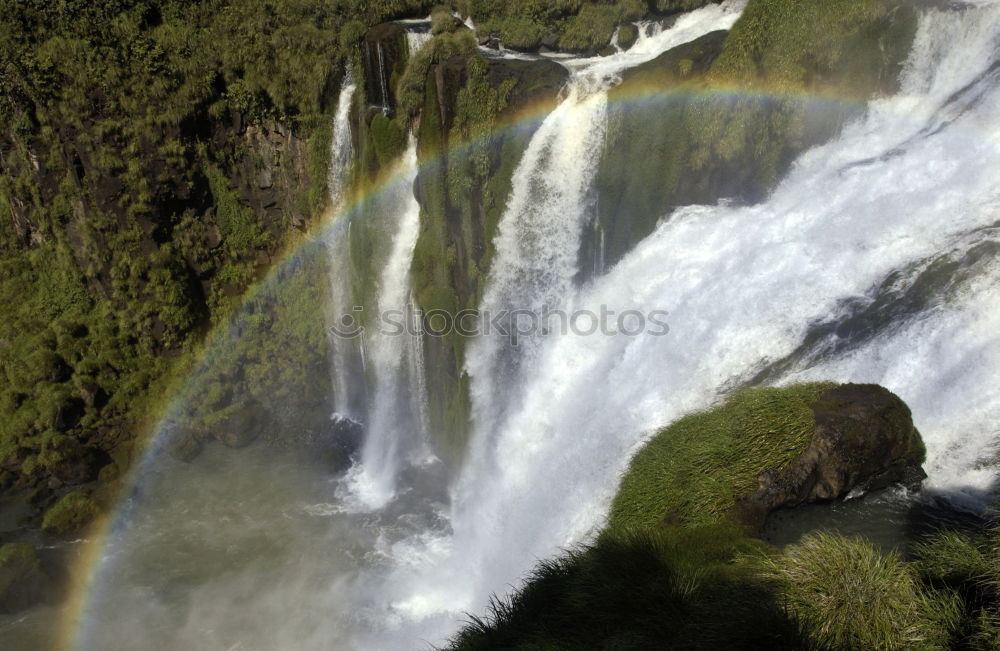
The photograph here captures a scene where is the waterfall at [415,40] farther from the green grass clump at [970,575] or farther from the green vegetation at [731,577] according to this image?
the green grass clump at [970,575]

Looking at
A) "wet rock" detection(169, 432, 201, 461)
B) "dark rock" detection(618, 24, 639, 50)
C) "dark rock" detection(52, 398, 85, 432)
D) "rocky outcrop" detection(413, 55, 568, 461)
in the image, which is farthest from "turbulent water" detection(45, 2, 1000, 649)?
"dark rock" detection(52, 398, 85, 432)

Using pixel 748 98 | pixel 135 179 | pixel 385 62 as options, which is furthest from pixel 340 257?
pixel 748 98

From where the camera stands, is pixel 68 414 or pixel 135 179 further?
pixel 135 179

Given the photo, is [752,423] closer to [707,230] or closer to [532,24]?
[707,230]

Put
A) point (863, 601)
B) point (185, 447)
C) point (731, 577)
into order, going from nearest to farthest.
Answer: point (863, 601)
point (731, 577)
point (185, 447)

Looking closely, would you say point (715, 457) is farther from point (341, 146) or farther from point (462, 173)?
point (341, 146)

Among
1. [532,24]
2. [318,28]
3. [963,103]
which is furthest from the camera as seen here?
[318,28]

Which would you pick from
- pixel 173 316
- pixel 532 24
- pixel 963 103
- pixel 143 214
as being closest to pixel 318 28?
pixel 532 24

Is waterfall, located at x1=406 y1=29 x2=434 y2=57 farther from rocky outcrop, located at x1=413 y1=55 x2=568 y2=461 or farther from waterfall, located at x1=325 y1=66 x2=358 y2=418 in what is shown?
waterfall, located at x1=325 y1=66 x2=358 y2=418
